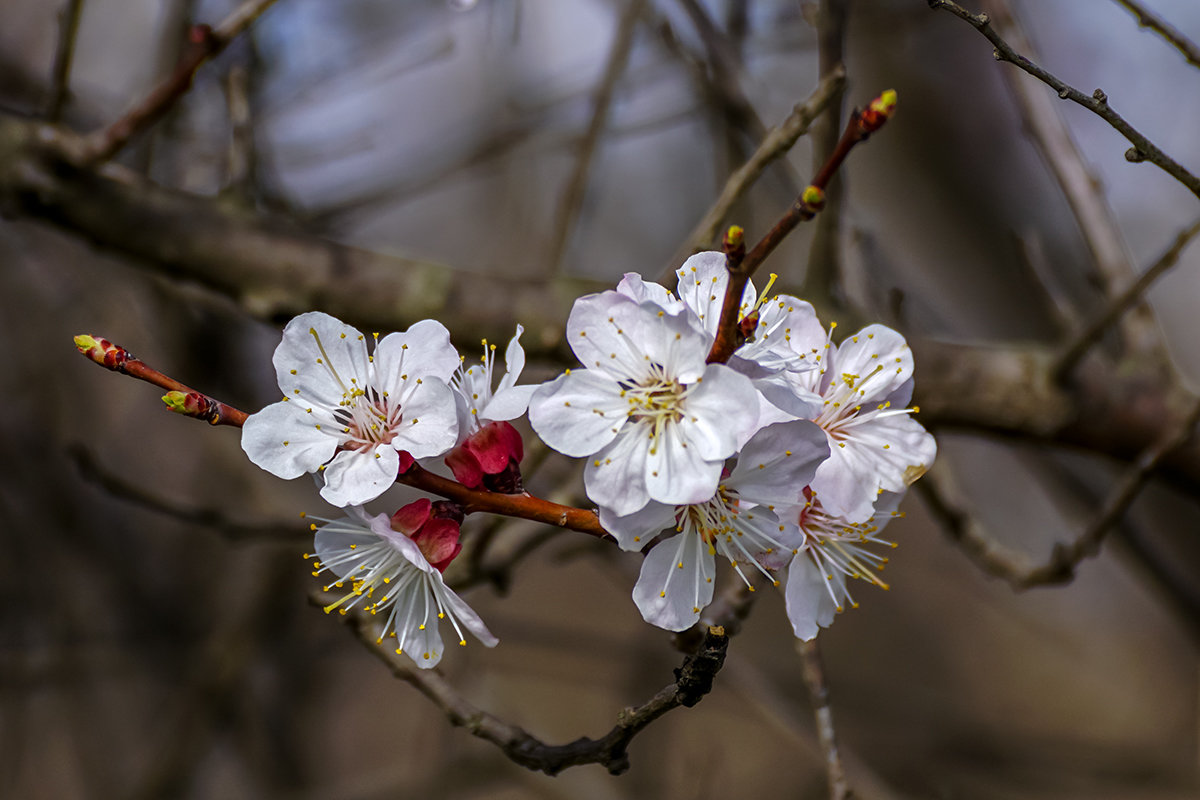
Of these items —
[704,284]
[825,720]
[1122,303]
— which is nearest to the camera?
[704,284]

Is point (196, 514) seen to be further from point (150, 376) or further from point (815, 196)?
point (815, 196)

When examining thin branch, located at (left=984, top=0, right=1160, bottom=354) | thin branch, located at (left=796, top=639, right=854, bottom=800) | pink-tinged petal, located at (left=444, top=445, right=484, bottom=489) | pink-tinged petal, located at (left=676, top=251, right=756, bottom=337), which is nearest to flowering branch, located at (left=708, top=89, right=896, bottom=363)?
pink-tinged petal, located at (left=676, top=251, right=756, bottom=337)

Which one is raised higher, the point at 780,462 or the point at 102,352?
the point at 102,352

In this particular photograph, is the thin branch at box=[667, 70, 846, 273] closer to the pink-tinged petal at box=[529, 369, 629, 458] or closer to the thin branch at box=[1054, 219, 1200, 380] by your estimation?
the pink-tinged petal at box=[529, 369, 629, 458]

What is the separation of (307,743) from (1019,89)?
10.5 ft

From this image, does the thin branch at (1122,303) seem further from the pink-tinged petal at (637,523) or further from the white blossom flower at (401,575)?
the white blossom flower at (401,575)

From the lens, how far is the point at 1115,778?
262cm

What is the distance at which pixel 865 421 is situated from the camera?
90 centimetres

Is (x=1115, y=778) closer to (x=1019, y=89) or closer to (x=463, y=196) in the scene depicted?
(x=1019, y=89)

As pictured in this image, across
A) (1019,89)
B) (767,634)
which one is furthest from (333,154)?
(767,634)

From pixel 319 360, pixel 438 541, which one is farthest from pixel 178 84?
pixel 438 541

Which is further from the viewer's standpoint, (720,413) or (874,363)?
(874,363)

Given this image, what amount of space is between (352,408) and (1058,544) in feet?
3.99

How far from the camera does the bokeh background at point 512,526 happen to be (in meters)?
2.27
